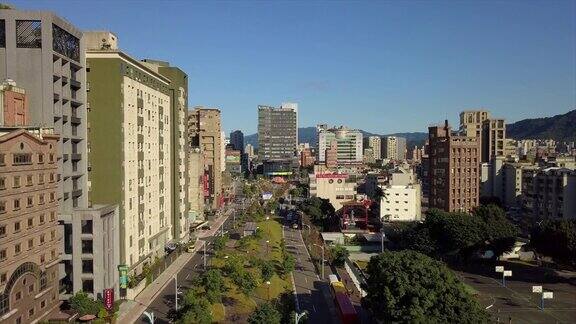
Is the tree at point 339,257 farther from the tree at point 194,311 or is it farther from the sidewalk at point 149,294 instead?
the tree at point 194,311

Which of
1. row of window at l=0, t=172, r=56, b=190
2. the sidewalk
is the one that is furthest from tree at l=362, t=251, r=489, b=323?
row of window at l=0, t=172, r=56, b=190

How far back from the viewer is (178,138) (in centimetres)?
8988

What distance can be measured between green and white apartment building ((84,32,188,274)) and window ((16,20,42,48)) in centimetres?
976

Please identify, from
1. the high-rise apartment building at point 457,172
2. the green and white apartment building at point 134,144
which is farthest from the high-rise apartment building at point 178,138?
the high-rise apartment building at point 457,172

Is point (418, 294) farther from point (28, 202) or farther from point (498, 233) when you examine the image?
point (498, 233)

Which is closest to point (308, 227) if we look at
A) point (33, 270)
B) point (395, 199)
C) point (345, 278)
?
point (395, 199)

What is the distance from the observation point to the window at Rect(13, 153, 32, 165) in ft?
145

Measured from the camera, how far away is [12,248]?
42.8 metres

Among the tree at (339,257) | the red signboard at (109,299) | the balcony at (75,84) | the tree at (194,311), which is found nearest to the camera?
the tree at (194,311)

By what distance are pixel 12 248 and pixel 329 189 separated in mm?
103680

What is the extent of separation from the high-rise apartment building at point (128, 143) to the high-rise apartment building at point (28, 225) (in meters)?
9.72

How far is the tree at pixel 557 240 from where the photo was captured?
71.8 meters

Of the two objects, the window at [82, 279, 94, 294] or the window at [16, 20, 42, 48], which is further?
the window at [82, 279, 94, 294]

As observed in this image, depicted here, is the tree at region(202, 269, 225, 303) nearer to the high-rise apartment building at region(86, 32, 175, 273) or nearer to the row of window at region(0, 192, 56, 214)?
the high-rise apartment building at region(86, 32, 175, 273)
